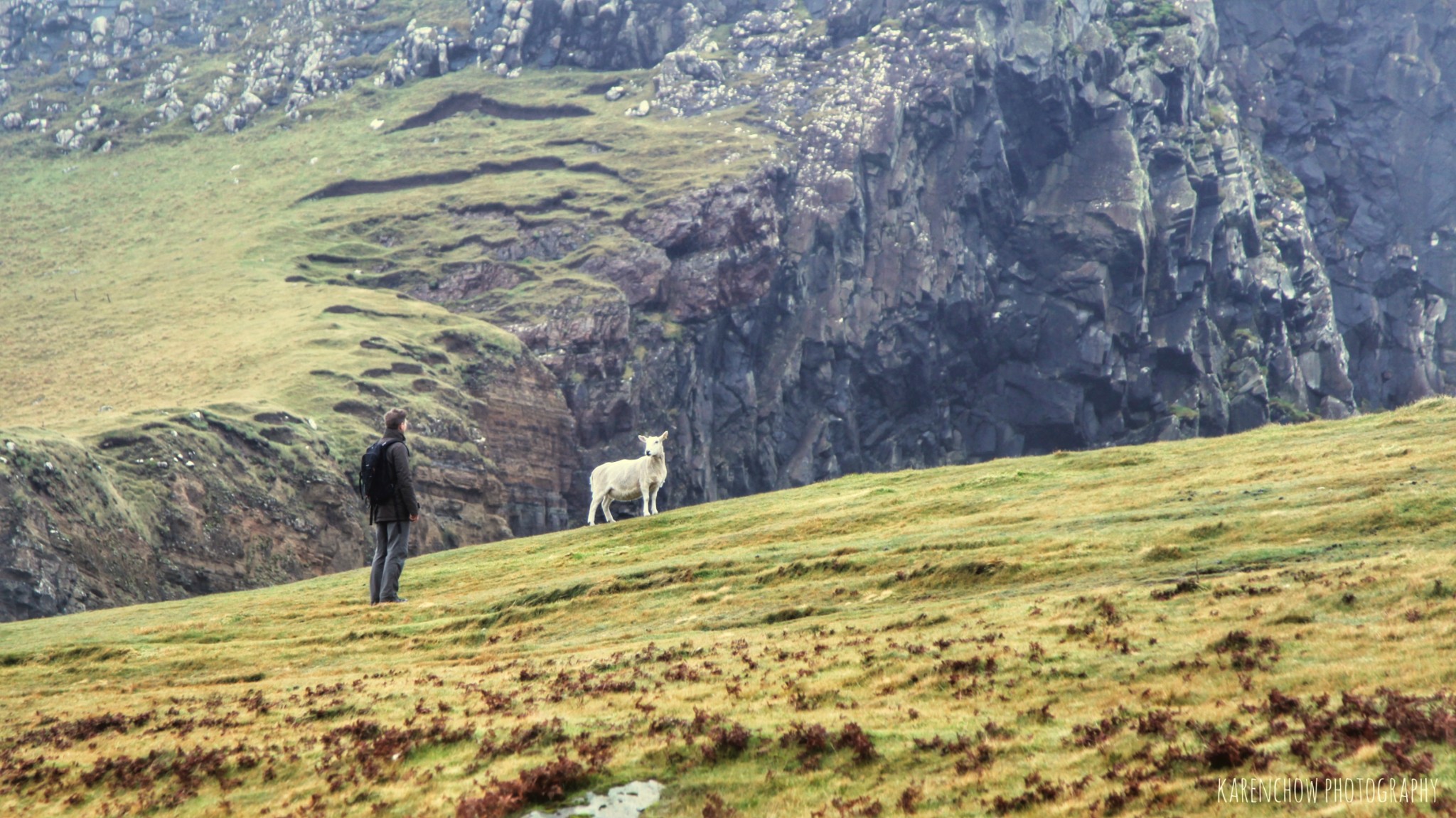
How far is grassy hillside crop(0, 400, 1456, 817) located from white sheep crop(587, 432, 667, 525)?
10.8 metres

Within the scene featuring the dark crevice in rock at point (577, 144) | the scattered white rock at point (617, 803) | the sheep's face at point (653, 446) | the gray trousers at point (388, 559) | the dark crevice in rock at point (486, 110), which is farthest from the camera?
the dark crevice in rock at point (486, 110)

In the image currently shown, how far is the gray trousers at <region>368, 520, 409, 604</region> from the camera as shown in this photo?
2836 cm

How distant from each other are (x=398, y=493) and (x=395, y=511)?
1.42 feet

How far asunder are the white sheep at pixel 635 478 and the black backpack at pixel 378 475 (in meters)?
14.7

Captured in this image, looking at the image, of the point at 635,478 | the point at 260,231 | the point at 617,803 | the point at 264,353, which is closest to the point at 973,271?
the point at 260,231

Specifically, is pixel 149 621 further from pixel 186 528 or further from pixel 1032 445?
pixel 1032 445

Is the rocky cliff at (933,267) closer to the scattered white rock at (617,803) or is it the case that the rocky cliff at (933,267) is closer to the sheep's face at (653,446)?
the sheep's face at (653,446)

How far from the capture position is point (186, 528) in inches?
2714

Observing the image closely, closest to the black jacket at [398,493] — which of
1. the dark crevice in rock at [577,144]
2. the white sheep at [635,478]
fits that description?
the white sheep at [635,478]

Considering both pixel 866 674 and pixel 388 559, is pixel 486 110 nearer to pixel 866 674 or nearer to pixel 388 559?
pixel 388 559

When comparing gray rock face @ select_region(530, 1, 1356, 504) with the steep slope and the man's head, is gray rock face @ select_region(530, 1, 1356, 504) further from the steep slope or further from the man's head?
the man's head

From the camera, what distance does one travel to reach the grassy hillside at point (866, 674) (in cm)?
1278

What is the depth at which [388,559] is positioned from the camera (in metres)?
29.3

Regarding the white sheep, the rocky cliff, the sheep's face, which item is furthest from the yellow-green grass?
the sheep's face
